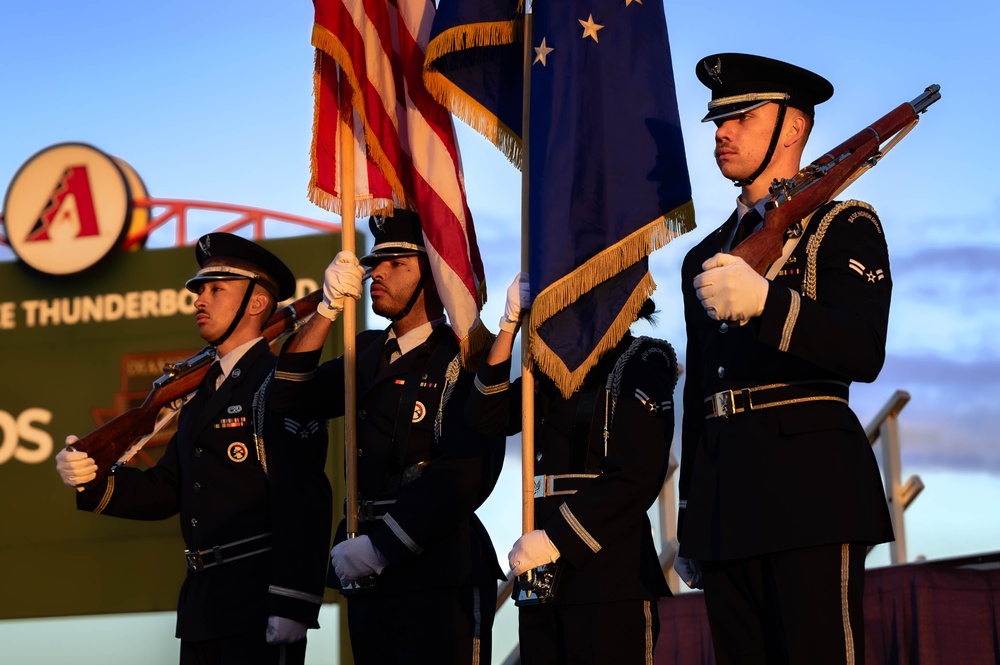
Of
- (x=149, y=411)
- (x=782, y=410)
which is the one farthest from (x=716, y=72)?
(x=149, y=411)

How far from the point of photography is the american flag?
16.3ft

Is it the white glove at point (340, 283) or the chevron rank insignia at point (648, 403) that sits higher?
the white glove at point (340, 283)

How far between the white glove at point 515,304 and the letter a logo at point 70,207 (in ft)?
25.5

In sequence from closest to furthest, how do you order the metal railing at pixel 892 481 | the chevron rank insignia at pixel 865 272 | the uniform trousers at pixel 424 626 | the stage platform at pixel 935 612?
the chevron rank insignia at pixel 865 272 < the uniform trousers at pixel 424 626 < the stage platform at pixel 935 612 < the metal railing at pixel 892 481

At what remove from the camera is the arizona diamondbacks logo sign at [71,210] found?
11203 millimetres

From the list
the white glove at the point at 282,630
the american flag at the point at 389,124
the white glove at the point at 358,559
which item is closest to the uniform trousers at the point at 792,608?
the white glove at the point at 358,559

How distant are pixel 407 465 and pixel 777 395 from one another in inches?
60.6

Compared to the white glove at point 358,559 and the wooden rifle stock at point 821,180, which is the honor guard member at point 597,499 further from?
the wooden rifle stock at point 821,180

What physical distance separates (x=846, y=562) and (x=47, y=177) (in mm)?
9467

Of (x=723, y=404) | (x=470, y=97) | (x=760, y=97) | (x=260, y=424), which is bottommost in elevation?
(x=723, y=404)

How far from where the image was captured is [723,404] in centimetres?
361

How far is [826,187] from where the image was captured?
3527mm

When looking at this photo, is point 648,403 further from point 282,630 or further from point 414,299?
point 282,630

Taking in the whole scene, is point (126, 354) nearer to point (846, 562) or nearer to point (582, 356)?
point (582, 356)
